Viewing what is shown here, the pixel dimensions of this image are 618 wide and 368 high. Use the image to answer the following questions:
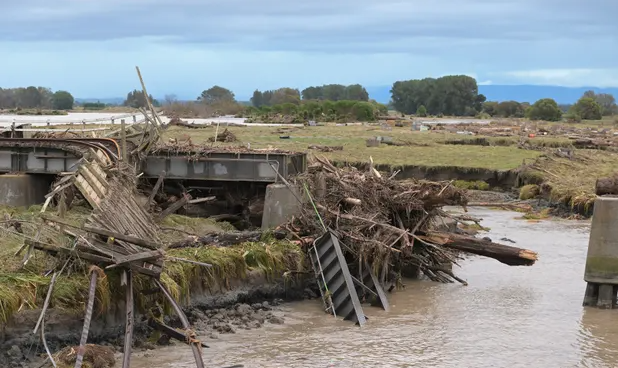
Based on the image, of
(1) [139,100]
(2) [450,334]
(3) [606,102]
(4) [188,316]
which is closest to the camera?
(4) [188,316]

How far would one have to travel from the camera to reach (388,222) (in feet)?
81.1

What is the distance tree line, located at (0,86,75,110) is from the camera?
157 m

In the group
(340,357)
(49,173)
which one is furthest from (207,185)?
(340,357)

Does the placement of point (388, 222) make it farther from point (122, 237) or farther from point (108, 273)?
point (122, 237)

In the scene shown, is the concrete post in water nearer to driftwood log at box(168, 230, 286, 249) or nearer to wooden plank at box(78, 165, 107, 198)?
driftwood log at box(168, 230, 286, 249)

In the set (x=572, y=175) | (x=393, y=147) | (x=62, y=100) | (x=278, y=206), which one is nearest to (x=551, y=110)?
(x=393, y=147)

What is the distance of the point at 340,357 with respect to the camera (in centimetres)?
1825

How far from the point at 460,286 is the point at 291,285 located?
5099mm

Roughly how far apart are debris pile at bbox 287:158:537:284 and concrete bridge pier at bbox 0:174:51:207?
8.23 meters

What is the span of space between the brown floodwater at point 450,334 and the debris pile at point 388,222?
89 cm

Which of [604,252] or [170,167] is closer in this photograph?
[604,252]

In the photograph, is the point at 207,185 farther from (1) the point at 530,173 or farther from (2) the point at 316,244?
(1) the point at 530,173

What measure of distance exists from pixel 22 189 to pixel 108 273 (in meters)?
11.2

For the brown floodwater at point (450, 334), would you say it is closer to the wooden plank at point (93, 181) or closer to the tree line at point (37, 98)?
the wooden plank at point (93, 181)
